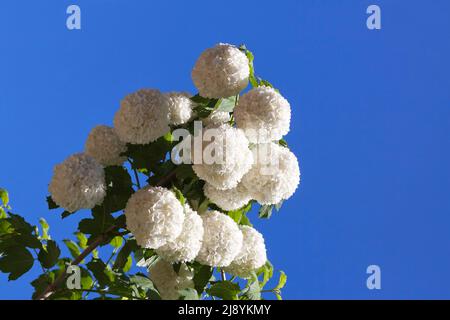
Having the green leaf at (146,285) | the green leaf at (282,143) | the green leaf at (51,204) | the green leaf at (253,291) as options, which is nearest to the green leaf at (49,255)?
the green leaf at (51,204)

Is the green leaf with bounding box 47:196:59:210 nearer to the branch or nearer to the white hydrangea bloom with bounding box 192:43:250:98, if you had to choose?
A: the branch

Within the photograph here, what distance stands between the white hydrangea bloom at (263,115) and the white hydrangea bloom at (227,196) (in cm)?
18

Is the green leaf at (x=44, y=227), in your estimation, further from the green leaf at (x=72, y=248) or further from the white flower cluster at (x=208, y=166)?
the white flower cluster at (x=208, y=166)

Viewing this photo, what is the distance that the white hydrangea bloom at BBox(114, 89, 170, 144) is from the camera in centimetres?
217

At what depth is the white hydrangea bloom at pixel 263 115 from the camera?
2154mm

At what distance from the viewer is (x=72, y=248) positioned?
113 inches

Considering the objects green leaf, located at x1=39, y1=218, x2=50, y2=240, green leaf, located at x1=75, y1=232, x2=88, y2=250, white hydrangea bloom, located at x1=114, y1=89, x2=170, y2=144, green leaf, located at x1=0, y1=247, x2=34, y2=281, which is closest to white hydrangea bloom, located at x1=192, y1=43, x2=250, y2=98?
white hydrangea bloom, located at x1=114, y1=89, x2=170, y2=144

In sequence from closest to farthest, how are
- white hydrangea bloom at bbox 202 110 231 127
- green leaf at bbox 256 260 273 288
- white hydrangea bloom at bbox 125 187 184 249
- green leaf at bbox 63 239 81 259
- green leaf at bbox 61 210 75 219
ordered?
1. white hydrangea bloom at bbox 125 187 184 249
2. green leaf at bbox 61 210 75 219
3. white hydrangea bloom at bbox 202 110 231 127
4. green leaf at bbox 256 260 273 288
5. green leaf at bbox 63 239 81 259

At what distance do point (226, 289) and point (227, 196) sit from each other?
341 millimetres

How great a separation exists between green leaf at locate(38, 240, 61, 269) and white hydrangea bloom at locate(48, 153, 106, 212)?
233mm

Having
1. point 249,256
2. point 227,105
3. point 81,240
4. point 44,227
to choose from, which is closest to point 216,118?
point 227,105

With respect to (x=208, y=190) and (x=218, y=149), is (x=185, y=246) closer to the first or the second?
(x=208, y=190)

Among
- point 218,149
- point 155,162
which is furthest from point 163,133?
point 218,149
